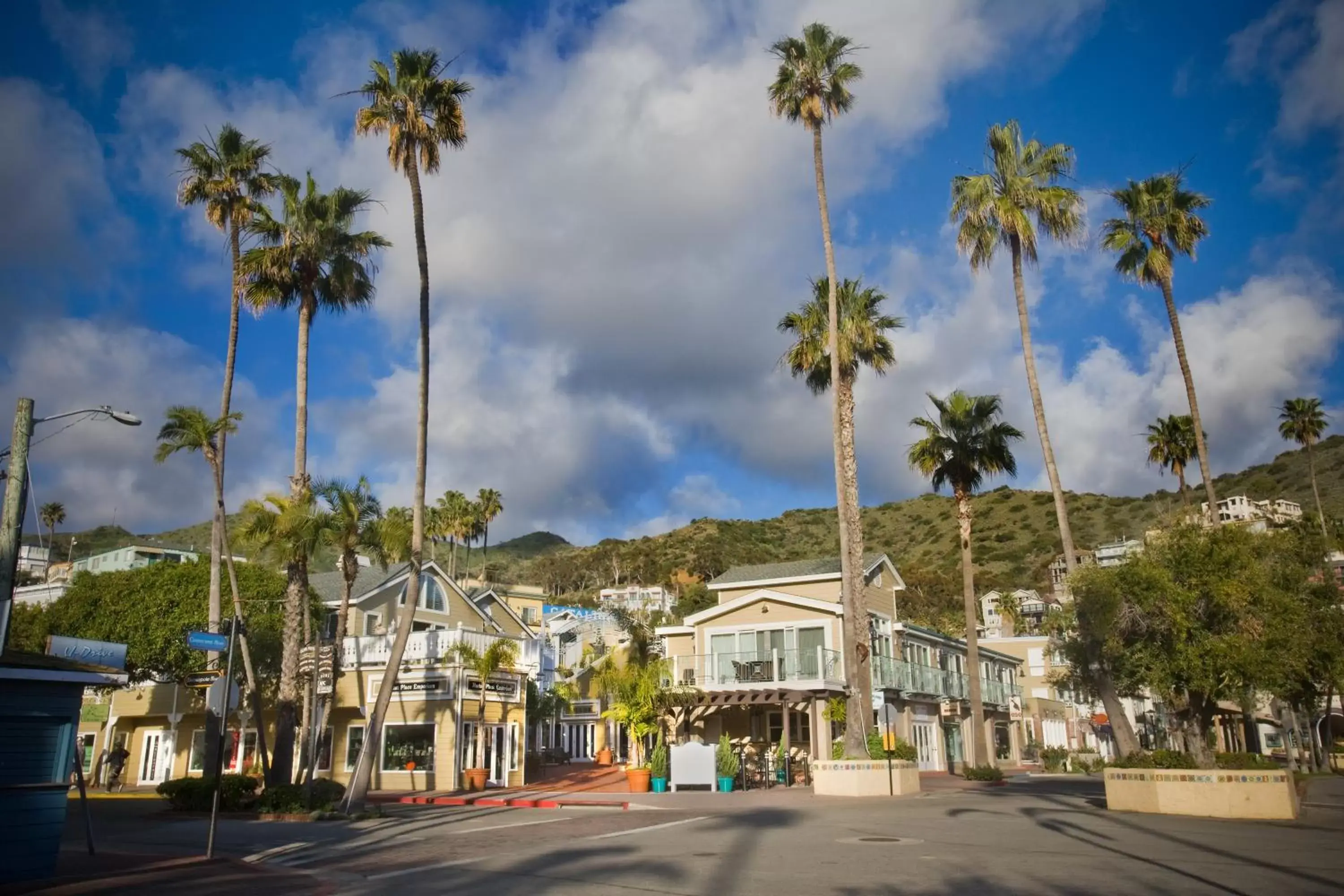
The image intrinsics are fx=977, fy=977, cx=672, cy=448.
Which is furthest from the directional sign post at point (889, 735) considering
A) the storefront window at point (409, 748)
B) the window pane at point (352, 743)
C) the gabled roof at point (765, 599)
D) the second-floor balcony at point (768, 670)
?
the window pane at point (352, 743)

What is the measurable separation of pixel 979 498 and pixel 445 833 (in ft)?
440

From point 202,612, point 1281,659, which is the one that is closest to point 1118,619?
point 1281,659

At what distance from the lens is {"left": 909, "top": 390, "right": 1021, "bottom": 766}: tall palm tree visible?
1439 inches

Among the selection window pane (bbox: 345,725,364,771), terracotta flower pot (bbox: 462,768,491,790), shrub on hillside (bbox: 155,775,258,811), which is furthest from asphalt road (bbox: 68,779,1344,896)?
window pane (bbox: 345,725,364,771)

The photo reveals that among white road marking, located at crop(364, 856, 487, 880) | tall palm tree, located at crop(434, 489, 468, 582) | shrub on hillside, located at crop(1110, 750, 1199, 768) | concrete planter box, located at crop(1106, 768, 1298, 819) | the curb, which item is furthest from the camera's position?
tall palm tree, located at crop(434, 489, 468, 582)

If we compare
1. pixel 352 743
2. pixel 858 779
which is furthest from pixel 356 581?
pixel 858 779

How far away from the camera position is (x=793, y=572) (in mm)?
41062

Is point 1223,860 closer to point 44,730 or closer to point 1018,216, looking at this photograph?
point 44,730

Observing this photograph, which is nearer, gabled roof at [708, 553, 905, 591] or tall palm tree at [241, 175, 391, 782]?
tall palm tree at [241, 175, 391, 782]

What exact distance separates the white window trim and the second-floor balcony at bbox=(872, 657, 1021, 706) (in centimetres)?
1634

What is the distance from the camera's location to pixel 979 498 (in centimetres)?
14225

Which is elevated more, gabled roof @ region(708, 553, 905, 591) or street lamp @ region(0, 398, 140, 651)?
gabled roof @ region(708, 553, 905, 591)

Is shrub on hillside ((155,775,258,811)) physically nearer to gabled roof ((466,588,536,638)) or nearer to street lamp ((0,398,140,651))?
street lamp ((0,398,140,651))

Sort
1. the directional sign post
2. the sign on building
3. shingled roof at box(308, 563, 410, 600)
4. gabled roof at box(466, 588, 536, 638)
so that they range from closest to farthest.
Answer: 1. the sign on building
2. the directional sign post
3. shingled roof at box(308, 563, 410, 600)
4. gabled roof at box(466, 588, 536, 638)
